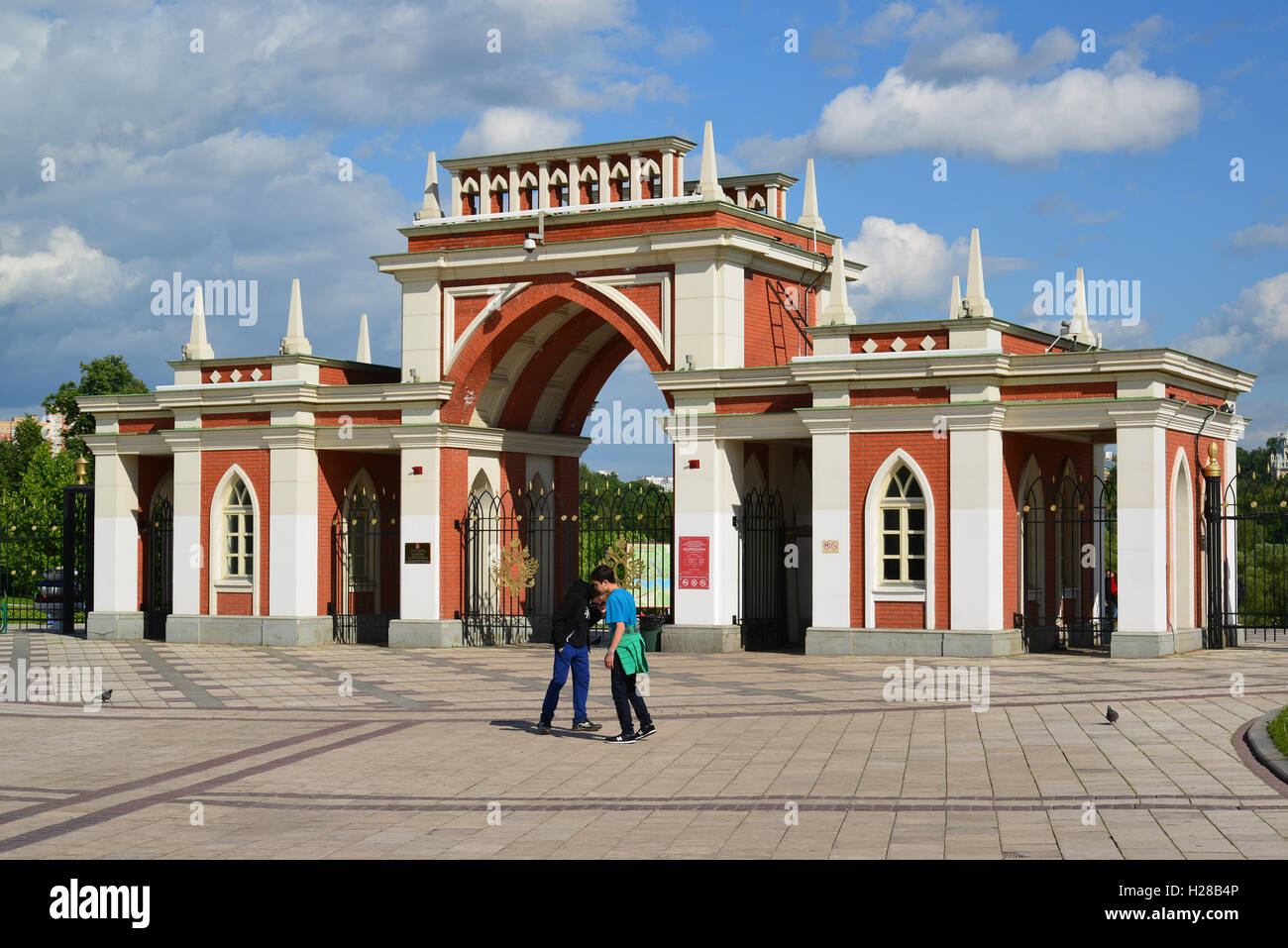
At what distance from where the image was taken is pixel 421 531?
1160 inches

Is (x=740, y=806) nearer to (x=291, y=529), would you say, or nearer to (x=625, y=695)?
(x=625, y=695)

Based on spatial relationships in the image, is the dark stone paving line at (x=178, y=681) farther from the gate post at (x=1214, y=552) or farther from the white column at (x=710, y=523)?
the gate post at (x=1214, y=552)

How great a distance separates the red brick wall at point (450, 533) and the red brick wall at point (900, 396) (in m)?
8.39

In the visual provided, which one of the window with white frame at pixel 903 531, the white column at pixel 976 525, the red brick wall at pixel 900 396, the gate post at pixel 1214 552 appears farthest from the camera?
the gate post at pixel 1214 552

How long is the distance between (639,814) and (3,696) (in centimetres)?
1233

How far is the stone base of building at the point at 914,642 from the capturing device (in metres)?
24.4

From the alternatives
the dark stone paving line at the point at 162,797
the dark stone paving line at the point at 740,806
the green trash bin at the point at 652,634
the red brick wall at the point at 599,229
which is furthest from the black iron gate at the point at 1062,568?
the dark stone paving line at the point at 740,806

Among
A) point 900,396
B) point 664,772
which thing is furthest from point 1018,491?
point 664,772

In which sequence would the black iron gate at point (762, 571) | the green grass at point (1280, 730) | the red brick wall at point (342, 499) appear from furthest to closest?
the red brick wall at point (342, 499) < the black iron gate at point (762, 571) < the green grass at point (1280, 730)

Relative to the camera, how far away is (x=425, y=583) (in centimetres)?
2936

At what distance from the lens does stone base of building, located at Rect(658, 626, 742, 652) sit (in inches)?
1049

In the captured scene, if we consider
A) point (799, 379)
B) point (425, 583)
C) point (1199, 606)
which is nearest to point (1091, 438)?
point (1199, 606)

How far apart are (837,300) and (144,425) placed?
50.9ft
